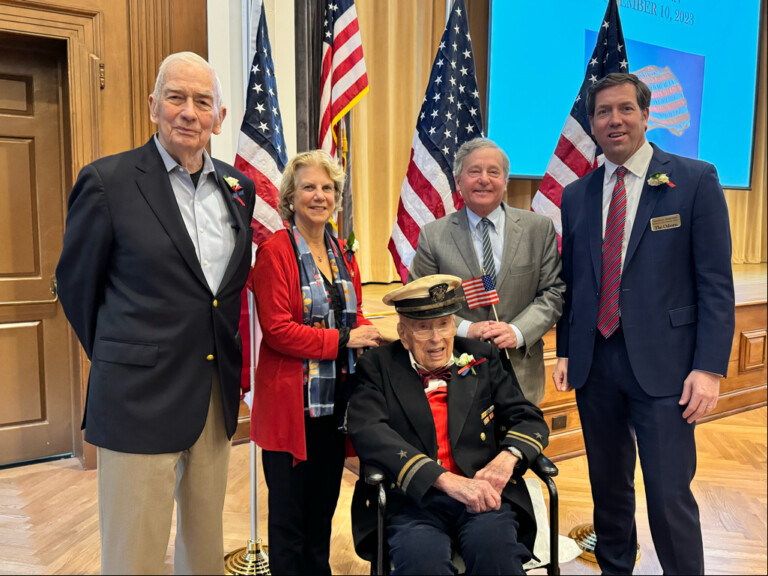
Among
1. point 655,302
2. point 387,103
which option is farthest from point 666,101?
point 655,302

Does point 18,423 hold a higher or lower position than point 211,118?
lower

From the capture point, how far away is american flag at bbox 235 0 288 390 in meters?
3.05

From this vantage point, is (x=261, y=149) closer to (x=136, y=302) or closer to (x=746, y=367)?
(x=136, y=302)

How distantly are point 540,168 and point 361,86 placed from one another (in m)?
2.63

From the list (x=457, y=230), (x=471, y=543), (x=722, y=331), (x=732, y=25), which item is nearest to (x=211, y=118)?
(x=457, y=230)

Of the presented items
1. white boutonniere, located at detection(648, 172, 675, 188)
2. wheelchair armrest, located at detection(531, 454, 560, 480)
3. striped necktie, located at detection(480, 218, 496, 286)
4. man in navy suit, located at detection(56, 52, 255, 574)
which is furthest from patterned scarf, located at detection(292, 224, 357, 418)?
white boutonniere, located at detection(648, 172, 675, 188)

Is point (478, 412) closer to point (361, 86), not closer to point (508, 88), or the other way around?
point (361, 86)

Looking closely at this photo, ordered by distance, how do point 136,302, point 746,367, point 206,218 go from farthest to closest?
point 746,367 → point 206,218 → point 136,302

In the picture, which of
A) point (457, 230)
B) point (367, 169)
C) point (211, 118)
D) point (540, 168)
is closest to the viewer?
point (211, 118)

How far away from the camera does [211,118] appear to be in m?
1.86

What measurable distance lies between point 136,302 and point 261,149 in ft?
5.16

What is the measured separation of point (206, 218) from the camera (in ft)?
6.10

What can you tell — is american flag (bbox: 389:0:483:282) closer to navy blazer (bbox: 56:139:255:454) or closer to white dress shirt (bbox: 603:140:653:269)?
white dress shirt (bbox: 603:140:653:269)

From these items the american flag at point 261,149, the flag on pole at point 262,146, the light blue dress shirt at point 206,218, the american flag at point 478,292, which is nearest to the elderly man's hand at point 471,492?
the american flag at point 478,292
